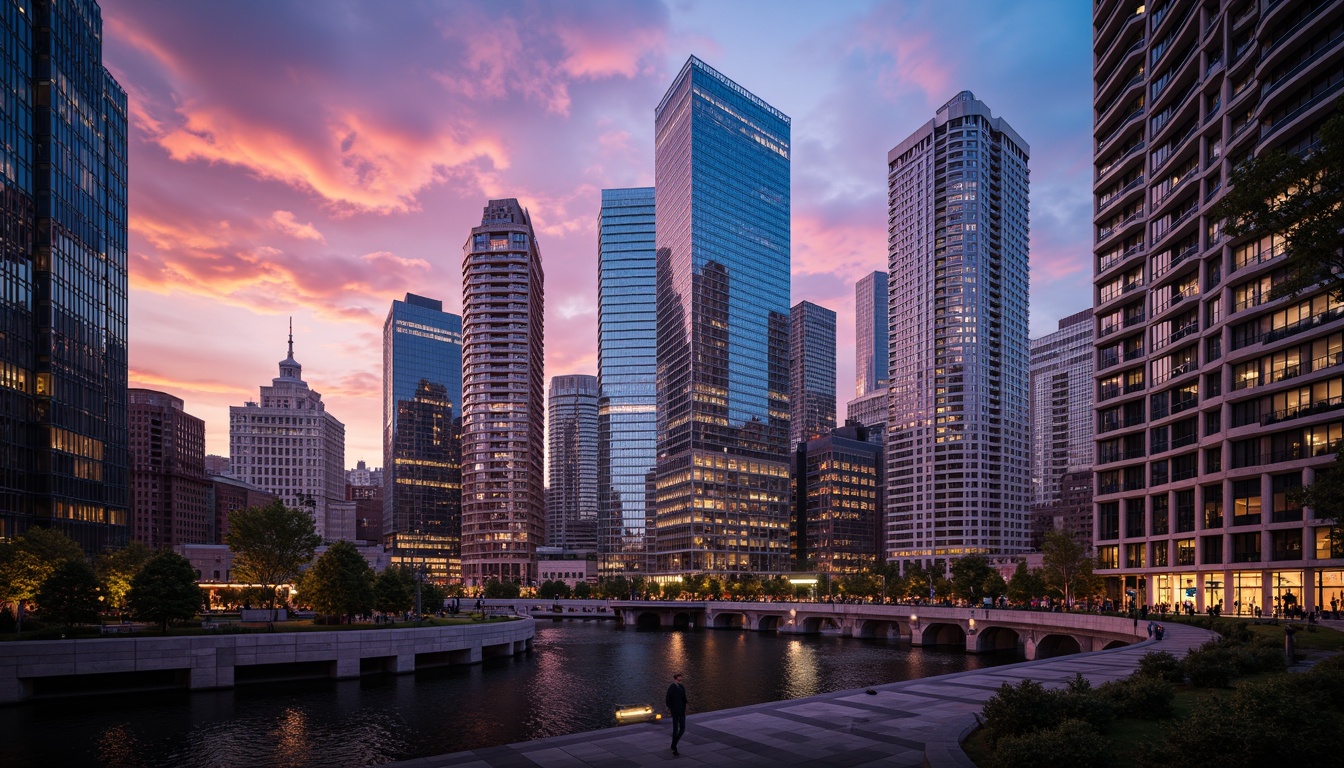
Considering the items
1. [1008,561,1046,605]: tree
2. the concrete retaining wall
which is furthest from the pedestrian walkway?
[1008,561,1046,605]: tree

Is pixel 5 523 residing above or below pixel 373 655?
above

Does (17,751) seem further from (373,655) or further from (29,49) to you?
(29,49)

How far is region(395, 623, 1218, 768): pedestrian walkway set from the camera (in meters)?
24.3

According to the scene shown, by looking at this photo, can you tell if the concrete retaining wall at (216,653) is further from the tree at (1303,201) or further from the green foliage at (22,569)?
the tree at (1303,201)

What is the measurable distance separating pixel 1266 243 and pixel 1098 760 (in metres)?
79.2

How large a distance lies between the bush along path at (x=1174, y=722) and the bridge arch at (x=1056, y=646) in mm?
64873

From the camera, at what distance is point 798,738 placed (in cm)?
2728

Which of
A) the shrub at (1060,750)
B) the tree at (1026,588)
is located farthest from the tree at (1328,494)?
the tree at (1026,588)

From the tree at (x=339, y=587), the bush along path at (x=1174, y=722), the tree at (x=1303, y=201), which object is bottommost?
the tree at (x=339, y=587)

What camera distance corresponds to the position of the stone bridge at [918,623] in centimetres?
7506

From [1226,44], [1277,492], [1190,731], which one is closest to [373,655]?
[1190,731]

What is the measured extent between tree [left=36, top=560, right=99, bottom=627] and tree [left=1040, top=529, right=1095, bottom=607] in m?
108

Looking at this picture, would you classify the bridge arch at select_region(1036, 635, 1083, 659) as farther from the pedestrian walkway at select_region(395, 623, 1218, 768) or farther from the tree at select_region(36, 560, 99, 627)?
the tree at select_region(36, 560, 99, 627)

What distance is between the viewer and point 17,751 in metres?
40.4
